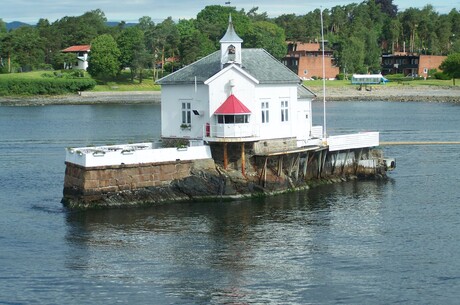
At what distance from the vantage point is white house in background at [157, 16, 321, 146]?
4812 centimetres

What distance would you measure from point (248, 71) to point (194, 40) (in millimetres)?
96312

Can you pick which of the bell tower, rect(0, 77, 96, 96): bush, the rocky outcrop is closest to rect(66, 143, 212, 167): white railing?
the rocky outcrop

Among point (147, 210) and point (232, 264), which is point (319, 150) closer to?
point (147, 210)

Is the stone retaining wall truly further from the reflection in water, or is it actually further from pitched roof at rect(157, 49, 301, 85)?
pitched roof at rect(157, 49, 301, 85)

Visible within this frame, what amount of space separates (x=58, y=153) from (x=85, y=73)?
8092 centimetres

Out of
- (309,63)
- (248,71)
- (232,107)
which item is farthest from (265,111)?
(309,63)

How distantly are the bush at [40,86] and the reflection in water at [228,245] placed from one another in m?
95.3

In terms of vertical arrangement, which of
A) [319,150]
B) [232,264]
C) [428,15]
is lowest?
[232,264]

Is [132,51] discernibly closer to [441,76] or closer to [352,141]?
[441,76]

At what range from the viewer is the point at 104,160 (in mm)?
44281

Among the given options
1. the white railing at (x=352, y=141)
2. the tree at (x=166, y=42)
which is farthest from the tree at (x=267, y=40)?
the white railing at (x=352, y=141)

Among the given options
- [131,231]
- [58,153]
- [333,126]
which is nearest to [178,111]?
[131,231]

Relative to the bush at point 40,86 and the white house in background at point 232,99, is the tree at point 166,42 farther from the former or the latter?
the white house in background at point 232,99

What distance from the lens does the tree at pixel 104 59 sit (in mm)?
142750
